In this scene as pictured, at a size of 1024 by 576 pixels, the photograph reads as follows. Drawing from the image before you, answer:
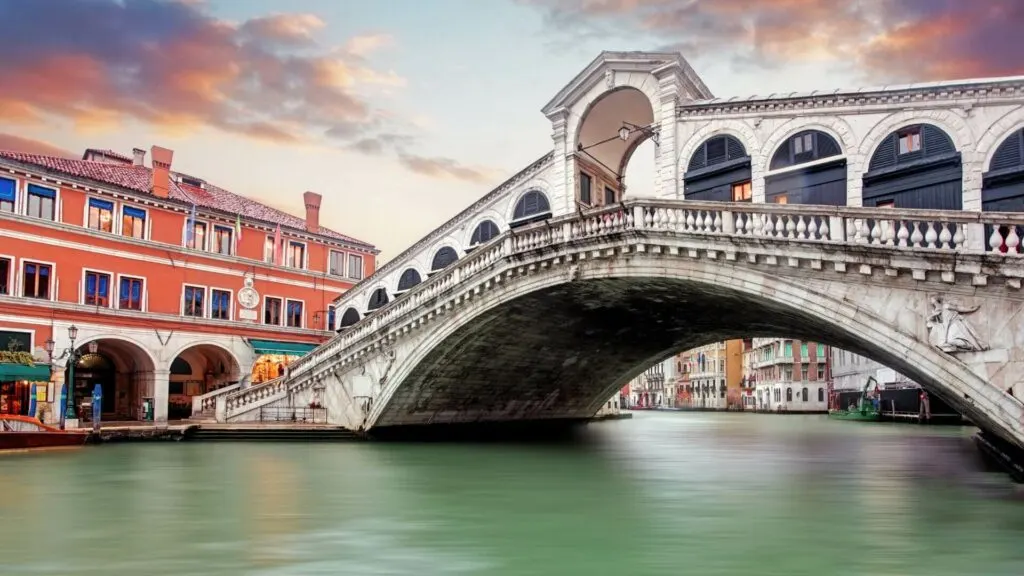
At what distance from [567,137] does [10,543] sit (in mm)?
16976

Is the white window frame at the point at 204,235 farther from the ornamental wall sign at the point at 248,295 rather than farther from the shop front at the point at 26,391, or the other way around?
the shop front at the point at 26,391

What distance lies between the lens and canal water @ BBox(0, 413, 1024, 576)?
7.78 meters

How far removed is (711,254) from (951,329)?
4653mm

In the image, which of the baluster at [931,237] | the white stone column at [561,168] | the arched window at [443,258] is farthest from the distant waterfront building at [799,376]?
the baluster at [931,237]

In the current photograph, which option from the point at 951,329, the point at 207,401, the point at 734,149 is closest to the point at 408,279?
the point at 207,401

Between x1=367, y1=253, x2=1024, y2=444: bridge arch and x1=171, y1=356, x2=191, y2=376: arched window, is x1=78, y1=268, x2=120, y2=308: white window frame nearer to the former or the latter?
x1=171, y1=356, x2=191, y2=376: arched window

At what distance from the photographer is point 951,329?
494 inches

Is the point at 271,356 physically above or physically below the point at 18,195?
below

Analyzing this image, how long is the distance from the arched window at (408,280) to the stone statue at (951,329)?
18.8 metres

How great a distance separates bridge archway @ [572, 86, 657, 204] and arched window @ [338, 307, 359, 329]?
41.4 ft

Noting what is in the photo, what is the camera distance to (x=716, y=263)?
1588cm

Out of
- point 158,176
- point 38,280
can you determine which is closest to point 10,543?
point 38,280

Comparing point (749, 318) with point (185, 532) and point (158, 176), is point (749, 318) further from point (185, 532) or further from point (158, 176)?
point (158, 176)

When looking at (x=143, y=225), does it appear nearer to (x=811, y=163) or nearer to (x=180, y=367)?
(x=180, y=367)
